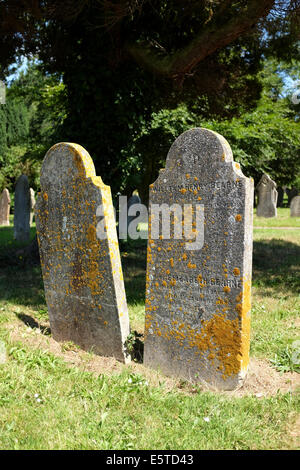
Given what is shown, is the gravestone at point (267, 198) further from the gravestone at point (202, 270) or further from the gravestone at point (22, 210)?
the gravestone at point (202, 270)

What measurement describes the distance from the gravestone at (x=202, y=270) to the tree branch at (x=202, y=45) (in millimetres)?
3426

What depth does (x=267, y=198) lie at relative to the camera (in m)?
19.5

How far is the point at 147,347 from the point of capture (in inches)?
161

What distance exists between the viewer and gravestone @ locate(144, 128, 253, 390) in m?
3.51

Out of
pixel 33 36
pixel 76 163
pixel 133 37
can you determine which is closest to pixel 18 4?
pixel 33 36

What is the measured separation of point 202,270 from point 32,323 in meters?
2.52

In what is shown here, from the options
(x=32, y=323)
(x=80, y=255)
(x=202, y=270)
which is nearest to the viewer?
(x=202, y=270)

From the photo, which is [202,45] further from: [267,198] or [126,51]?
[267,198]

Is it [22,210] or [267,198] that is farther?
[267,198]

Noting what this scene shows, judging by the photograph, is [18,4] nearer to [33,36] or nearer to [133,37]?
[33,36]

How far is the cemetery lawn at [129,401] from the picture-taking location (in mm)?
2781

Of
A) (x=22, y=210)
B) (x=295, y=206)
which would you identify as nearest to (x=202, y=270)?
(x=22, y=210)

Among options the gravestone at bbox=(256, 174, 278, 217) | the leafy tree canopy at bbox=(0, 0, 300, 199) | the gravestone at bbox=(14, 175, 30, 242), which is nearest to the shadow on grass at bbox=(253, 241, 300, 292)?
the leafy tree canopy at bbox=(0, 0, 300, 199)

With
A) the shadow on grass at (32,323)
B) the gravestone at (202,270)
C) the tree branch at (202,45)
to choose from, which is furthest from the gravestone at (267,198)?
the gravestone at (202,270)
